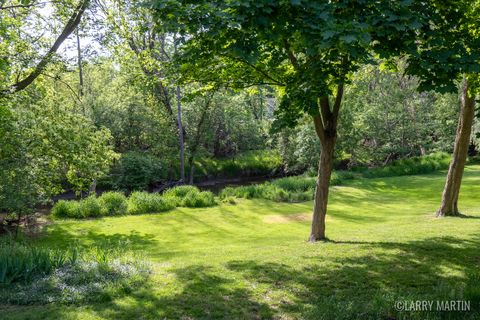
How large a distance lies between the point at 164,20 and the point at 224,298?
380 centimetres

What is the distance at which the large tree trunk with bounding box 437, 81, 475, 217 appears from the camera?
39.9ft

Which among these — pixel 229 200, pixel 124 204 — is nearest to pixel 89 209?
pixel 124 204

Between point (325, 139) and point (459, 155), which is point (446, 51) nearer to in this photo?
point (325, 139)

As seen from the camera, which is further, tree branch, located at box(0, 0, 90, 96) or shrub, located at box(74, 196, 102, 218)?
shrub, located at box(74, 196, 102, 218)

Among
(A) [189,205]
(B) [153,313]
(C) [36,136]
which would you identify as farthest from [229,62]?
(A) [189,205]

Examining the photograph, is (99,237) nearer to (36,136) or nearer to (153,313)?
(36,136)

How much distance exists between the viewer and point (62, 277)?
20.1 ft

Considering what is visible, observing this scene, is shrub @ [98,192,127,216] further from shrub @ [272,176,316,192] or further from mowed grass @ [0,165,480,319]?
shrub @ [272,176,316,192]

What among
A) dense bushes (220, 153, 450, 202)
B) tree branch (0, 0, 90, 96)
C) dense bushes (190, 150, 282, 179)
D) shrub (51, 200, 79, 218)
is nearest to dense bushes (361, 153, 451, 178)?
dense bushes (220, 153, 450, 202)

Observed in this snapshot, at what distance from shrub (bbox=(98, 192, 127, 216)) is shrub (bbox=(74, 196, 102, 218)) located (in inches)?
9.2

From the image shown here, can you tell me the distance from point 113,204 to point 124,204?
48cm

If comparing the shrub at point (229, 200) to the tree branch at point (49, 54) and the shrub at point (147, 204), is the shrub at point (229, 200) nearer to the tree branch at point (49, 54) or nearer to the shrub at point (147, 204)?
the shrub at point (147, 204)

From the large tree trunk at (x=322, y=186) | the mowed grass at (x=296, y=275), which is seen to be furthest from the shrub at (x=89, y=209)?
the large tree trunk at (x=322, y=186)

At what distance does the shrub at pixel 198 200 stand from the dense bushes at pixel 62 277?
37.3 ft
